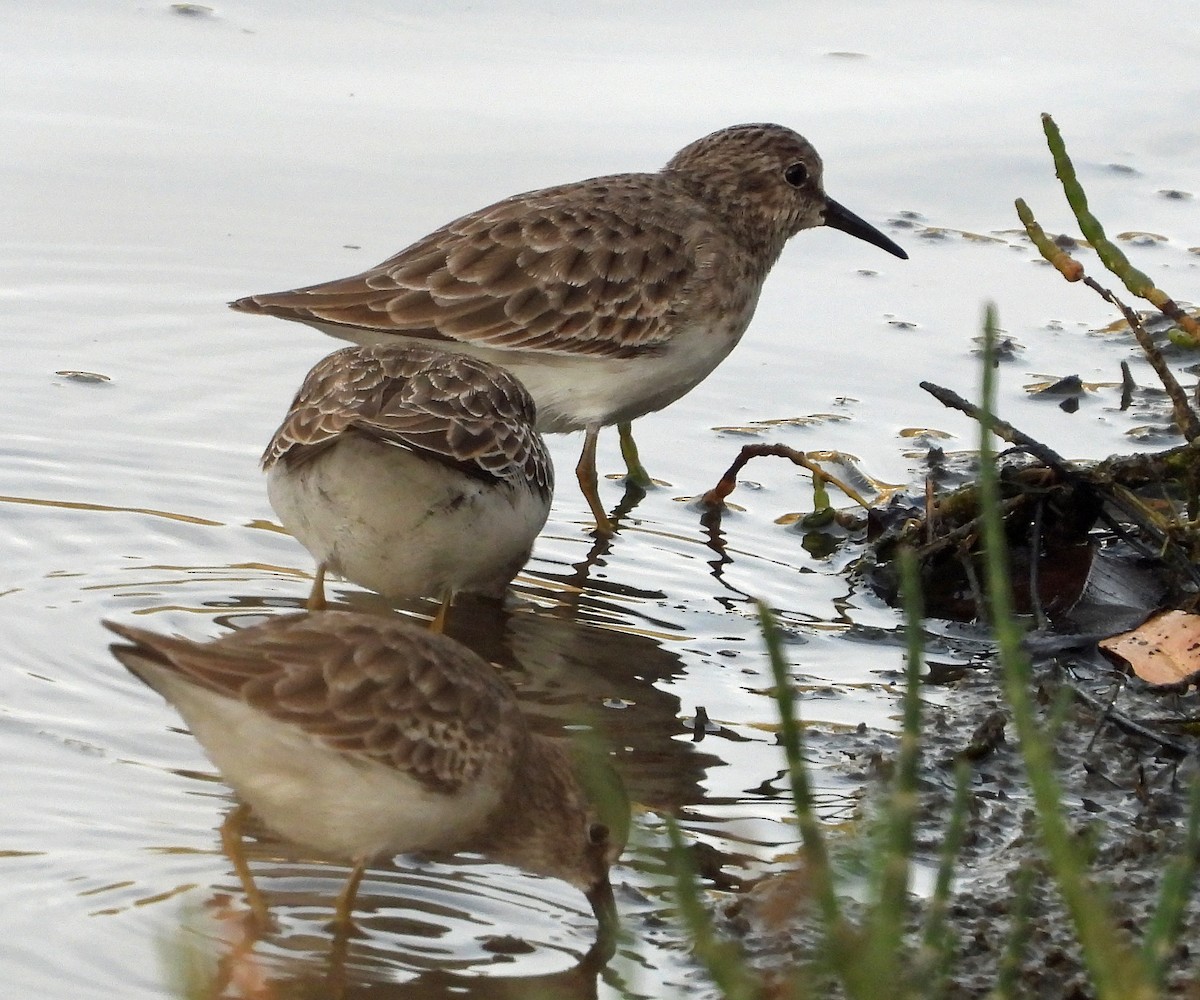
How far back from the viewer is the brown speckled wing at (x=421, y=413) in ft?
Answer: 17.6

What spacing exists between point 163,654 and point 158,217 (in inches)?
205

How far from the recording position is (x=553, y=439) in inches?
327

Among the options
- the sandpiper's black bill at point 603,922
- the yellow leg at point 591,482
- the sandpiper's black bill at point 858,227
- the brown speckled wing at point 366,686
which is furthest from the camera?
the sandpiper's black bill at point 858,227

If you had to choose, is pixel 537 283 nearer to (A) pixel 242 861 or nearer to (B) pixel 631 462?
(B) pixel 631 462

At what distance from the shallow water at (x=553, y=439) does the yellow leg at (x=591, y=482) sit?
139 mm

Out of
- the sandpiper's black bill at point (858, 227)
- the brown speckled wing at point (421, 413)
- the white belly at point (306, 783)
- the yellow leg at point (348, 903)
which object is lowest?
the yellow leg at point (348, 903)

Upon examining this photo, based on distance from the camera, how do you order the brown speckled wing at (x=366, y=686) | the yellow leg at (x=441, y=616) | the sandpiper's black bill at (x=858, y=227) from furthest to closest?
the sandpiper's black bill at (x=858, y=227) → the yellow leg at (x=441, y=616) → the brown speckled wing at (x=366, y=686)

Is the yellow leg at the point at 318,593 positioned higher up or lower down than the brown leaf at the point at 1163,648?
lower down

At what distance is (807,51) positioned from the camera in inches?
425

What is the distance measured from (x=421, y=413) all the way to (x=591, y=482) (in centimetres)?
163

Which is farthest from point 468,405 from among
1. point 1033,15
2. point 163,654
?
point 1033,15

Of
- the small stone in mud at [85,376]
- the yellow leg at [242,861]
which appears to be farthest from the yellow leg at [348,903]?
the small stone in mud at [85,376]

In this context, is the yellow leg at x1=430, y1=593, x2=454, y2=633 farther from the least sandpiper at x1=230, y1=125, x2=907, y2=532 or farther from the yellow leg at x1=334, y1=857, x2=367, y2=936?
the yellow leg at x1=334, y1=857, x2=367, y2=936

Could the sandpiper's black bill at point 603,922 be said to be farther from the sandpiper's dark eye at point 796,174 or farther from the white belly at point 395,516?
the sandpiper's dark eye at point 796,174
